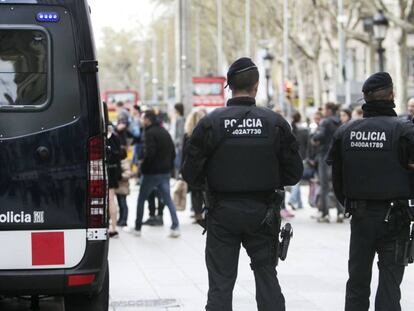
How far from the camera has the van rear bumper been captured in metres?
6.80

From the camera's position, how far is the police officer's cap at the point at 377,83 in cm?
732

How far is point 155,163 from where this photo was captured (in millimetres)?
15172

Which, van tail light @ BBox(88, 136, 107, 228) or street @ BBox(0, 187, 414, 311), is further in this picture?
street @ BBox(0, 187, 414, 311)

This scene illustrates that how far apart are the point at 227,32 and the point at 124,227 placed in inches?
2740

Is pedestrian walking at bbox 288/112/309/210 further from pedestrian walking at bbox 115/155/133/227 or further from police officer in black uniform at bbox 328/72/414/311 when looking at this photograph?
police officer in black uniform at bbox 328/72/414/311

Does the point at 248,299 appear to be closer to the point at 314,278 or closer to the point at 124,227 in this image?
the point at 314,278

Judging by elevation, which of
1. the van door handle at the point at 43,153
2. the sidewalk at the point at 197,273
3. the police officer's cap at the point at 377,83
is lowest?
the sidewalk at the point at 197,273

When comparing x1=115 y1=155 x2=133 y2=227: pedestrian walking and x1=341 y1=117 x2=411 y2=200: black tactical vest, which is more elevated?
x1=341 y1=117 x2=411 y2=200: black tactical vest

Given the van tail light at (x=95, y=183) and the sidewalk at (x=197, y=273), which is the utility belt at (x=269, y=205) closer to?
the van tail light at (x=95, y=183)

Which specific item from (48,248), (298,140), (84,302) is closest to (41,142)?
(48,248)

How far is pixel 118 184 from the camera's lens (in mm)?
15508

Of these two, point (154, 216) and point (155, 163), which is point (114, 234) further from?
point (154, 216)

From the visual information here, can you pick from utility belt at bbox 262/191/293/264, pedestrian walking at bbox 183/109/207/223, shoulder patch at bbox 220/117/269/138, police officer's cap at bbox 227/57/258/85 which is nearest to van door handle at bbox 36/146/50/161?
shoulder patch at bbox 220/117/269/138

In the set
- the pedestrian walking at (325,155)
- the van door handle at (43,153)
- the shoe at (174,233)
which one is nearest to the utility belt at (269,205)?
the van door handle at (43,153)
